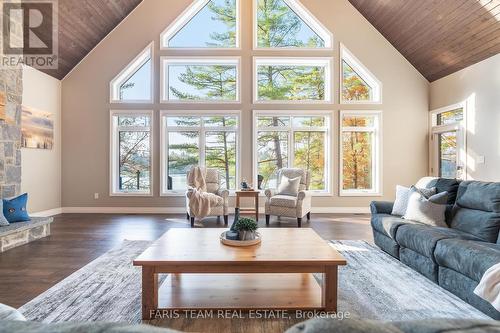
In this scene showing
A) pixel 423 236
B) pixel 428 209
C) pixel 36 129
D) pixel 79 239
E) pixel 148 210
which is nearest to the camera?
pixel 423 236

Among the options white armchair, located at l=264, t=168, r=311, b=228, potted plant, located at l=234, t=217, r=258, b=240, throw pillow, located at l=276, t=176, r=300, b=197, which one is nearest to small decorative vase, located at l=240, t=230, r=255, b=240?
potted plant, located at l=234, t=217, r=258, b=240

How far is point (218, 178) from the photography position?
19.2 ft

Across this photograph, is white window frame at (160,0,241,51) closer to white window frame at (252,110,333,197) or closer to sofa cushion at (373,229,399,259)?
white window frame at (252,110,333,197)

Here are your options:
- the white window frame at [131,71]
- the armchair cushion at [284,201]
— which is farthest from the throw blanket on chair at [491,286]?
the white window frame at [131,71]

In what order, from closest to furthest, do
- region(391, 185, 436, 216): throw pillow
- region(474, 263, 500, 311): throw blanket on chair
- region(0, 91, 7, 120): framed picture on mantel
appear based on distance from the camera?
region(474, 263, 500, 311): throw blanket on chair < region(391, 185, 436, 216): throw pillow < region(0, 91, 7, 120): framed picture on mantel

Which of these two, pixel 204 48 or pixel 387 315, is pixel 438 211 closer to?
pixel 387 315

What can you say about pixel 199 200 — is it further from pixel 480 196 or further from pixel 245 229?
pixel 480 196

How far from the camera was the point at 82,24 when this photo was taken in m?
5.56

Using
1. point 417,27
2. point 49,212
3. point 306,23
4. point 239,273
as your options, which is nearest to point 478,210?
point 239,273

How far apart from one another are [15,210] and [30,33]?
3.34 m

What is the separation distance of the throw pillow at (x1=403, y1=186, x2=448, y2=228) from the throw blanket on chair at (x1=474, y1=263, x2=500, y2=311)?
4.13ft

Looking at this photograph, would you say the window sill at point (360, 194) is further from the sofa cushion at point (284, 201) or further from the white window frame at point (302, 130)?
the sofa cushion at point (284, 201)

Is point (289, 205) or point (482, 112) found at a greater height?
point (482, 112)

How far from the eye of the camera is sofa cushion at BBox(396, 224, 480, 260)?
2604mm
